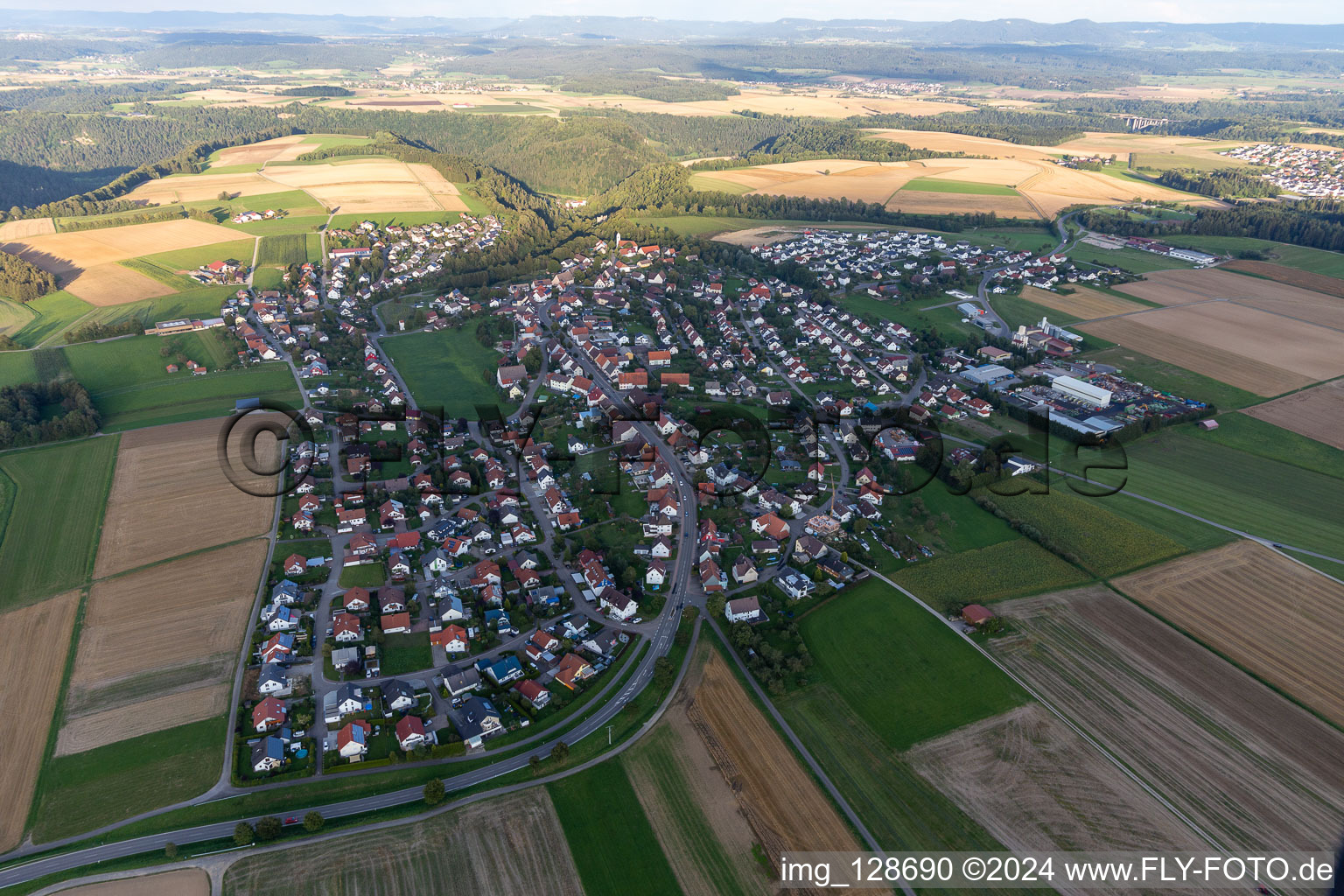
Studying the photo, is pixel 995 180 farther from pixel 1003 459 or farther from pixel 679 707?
pixel 679 707

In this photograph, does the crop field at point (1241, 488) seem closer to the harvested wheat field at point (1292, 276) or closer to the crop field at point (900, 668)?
the crop field at point (900, 668)

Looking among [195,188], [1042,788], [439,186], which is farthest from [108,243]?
[1042,788]

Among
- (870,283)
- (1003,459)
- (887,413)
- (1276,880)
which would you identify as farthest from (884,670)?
(870,283)

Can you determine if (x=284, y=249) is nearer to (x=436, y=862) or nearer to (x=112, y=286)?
(x=112, y=286)

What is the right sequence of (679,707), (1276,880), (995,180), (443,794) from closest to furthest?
(1276,880) → (443,794) → (679,707) → (995,180)

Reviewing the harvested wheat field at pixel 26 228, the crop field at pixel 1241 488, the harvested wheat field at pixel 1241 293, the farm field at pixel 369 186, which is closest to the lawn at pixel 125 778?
the crop field at pixel 1241 488

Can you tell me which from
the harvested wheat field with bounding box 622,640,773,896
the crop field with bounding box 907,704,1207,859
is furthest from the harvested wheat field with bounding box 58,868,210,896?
the crop field with bounding box 907,704,1207,859
